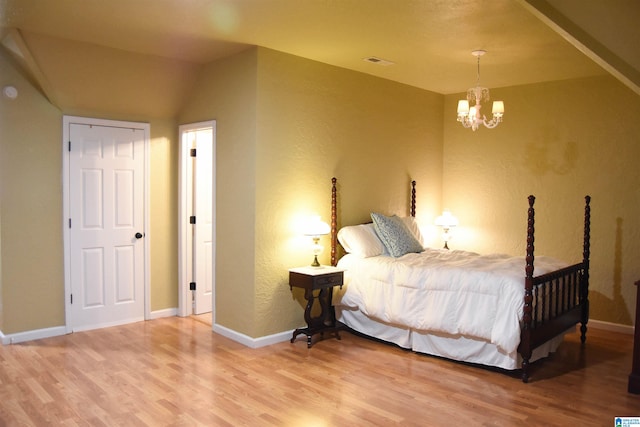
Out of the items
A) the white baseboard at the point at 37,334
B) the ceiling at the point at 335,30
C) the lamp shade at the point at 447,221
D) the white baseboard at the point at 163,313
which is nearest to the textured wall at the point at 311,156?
the ceiling at the point at 335,30

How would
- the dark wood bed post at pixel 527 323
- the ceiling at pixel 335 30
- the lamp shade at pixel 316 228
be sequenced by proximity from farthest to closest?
the lamp shade at pixel 316 228
the dark wood bed post at pixel 527 323
the ceiling at pixel 335 30

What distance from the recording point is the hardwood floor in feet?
10.5

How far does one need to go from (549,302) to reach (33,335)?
4490mm

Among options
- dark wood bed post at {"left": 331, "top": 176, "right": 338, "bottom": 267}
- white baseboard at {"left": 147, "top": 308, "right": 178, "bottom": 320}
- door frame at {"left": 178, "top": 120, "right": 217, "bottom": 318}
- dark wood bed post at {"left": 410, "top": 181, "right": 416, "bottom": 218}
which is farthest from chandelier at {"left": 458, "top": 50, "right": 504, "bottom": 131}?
white baseboard at {"left": 147, "top": 308, "right": 178, "bottom": 320}

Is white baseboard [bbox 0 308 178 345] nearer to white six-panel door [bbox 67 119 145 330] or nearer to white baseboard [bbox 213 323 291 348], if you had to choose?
white six-panel door [bbox 67 119 145 330]

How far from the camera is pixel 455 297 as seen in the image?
13.6 feet

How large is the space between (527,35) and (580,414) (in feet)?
8.82

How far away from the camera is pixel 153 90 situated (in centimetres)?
507

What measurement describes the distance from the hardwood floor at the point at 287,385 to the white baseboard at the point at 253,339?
7 cm

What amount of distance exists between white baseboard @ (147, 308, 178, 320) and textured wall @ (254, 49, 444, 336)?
1.48m

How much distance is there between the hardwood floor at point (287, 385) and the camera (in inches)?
127

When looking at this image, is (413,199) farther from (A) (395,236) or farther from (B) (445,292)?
(B) (445,292)

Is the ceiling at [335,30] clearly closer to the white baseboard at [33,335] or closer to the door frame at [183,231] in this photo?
the door frame at [183,231]

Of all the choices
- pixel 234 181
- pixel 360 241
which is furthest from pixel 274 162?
pixel 360 241
